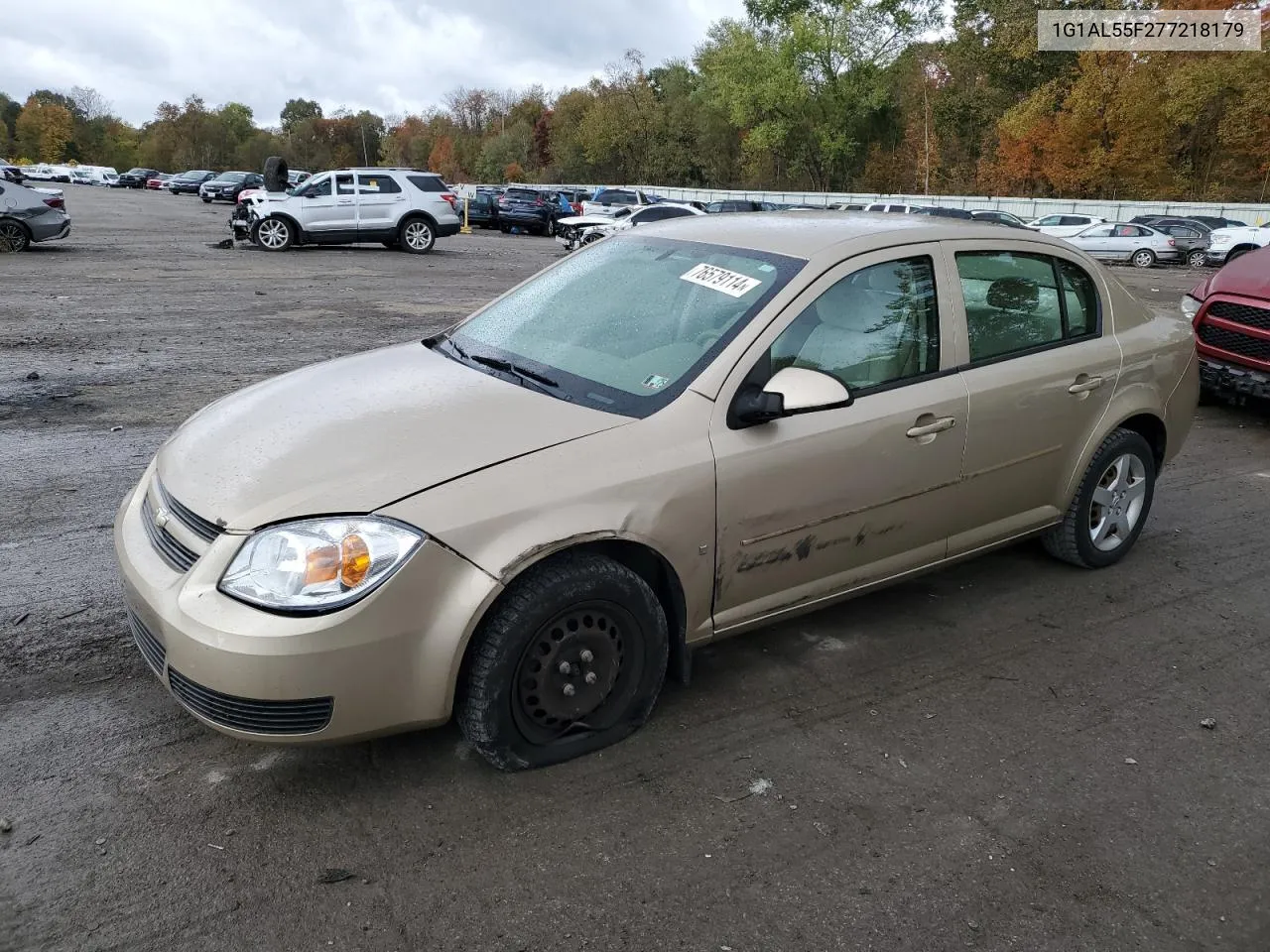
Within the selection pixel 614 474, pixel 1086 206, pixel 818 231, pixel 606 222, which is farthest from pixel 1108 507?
pixel 1086 206

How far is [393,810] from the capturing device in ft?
9.42

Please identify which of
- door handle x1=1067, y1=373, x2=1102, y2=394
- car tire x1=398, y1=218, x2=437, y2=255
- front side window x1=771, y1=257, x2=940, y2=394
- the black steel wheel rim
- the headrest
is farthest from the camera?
car tire x1=398, y1=218, x2=437, y2=255

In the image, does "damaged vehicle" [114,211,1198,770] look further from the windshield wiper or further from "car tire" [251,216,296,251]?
"car tire" [251,216,296,251]

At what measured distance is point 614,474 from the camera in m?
2.99

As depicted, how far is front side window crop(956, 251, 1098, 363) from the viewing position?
158 inches

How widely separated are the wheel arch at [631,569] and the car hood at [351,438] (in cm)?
31

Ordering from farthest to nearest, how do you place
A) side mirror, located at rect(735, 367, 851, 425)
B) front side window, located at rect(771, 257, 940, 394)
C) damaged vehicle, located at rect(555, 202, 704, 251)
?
1. damaged vehicle, located at rect(555, 202, 704, 251)
2. front side window, located at rect(771, 257, 940, 394)
3. side mirror, located at rect(735, 367, 851, 425)

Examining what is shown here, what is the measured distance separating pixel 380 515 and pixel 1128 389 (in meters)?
3.47

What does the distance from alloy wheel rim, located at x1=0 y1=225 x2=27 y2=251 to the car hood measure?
18.9 meters

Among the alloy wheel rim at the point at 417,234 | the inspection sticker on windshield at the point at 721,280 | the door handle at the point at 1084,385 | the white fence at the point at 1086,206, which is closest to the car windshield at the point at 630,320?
the inspection sticker on windshield at the point at 721,280

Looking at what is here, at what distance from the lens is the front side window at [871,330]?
11.4 feet

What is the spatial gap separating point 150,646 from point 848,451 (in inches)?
90.1

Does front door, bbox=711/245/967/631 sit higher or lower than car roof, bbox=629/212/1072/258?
lower

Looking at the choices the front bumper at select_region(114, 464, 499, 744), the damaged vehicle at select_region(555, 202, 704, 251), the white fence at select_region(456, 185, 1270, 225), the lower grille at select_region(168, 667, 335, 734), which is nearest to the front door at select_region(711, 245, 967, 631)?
the front bumper at select_region(114, 464, 499, 744)
